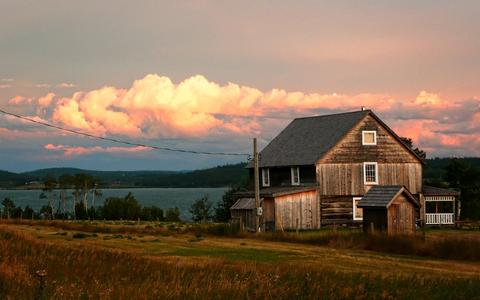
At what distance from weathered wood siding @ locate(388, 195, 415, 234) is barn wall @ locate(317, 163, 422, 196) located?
808cm

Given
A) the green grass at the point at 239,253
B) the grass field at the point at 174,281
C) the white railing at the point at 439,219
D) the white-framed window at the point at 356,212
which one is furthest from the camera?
the white railing at the point at 439,219

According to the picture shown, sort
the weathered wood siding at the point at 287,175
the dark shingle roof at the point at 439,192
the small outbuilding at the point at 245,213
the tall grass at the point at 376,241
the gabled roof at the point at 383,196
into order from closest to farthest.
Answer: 1. the tall grass at the point at 376,241
2. the gabled roof at the point at 383,196
3. the small outbuilding at the point at 245,213
4. the weathered wood siding at the point at 287,175
5. the dark shingle roof at the point at 439,192

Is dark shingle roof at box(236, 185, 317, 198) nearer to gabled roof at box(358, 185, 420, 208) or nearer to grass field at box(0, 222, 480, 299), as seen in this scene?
gabled roof at box(358, 185, 420, 208)

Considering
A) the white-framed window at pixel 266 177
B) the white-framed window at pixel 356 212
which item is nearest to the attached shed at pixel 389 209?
the white-framed window at pixel 356 212

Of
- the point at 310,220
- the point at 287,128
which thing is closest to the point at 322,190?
the point at 310,220

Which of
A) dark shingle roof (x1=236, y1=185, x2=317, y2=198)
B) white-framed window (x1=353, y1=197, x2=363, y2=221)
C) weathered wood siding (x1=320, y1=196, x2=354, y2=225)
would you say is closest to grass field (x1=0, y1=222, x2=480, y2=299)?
dark shingle roof (x1=236, y1=185, x2=317, y2=198)

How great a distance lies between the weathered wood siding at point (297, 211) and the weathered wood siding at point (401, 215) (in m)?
8.07

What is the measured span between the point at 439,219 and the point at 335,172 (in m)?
9.70

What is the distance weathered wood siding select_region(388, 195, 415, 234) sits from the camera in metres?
43.5

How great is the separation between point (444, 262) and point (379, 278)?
1503 cm

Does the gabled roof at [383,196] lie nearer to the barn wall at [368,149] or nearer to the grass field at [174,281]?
the barn wall at [368,149]

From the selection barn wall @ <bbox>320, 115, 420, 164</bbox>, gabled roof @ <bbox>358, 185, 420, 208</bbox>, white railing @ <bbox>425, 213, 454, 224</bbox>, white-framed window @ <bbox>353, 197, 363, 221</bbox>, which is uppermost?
barn wall @ <bbox>320, 115, 420, 164</bbox>

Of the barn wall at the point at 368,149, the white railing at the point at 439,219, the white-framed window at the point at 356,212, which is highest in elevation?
the barn wall at the point at 368,149

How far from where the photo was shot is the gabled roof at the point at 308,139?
53.5 m
